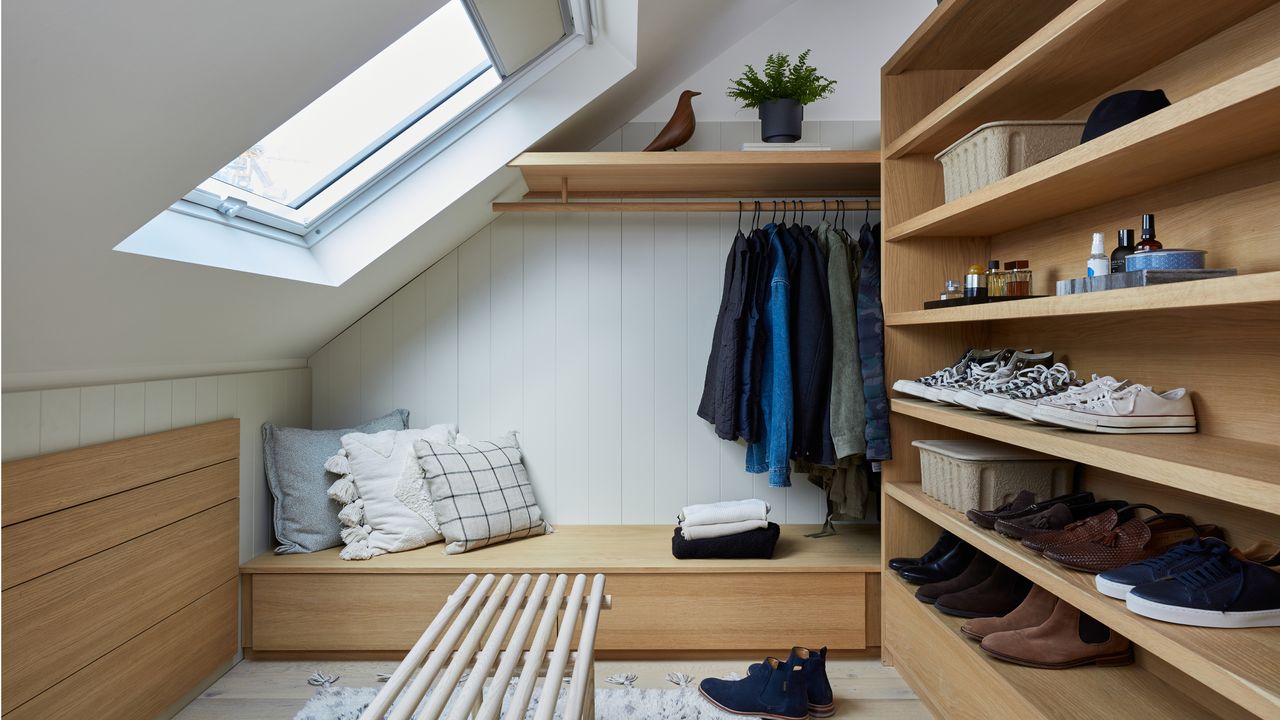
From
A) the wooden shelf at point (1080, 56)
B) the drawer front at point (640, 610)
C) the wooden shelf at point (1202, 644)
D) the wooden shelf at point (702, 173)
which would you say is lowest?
the drawer front at point (640, 610)

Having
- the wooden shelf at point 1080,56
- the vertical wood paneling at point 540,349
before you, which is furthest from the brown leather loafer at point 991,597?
the vertical wood paneling at point 540,349

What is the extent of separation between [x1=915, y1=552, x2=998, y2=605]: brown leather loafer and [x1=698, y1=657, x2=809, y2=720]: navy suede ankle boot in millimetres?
447

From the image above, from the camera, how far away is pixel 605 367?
3.22 metres

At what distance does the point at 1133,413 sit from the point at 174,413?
256 cm

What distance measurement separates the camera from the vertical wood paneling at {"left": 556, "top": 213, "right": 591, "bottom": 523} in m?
3.21

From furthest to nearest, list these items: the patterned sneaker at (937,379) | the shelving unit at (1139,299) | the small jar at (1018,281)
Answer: the patterned sneaker at (937,379)
the small jar at (1018,281)
the shelving unit at (1139,299)

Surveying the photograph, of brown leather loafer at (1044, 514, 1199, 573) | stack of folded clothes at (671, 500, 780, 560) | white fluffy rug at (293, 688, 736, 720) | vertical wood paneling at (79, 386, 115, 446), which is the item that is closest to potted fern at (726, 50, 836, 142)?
stack of folded clothes at (671, 500, 780, 560)

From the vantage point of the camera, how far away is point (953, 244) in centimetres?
259

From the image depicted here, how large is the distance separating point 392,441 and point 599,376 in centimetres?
89

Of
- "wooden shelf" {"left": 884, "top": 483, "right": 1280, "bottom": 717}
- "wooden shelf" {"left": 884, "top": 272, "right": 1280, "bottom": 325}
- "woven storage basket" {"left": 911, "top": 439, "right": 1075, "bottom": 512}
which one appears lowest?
"wooden shelf" {"left": 884, "top": 483, "right": 1280, "bottom": 717}

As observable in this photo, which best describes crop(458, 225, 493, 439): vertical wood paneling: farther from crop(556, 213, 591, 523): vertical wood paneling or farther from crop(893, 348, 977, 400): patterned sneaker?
crop(893, 348, 977, 400): patterned sneaker

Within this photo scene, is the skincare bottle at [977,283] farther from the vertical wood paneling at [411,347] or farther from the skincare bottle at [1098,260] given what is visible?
the vertical wood paneling at [411,347]

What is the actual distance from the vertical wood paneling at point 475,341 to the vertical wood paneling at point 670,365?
2.38 ft

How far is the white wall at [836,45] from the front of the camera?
10.3 feet
